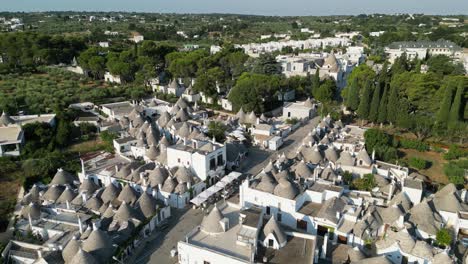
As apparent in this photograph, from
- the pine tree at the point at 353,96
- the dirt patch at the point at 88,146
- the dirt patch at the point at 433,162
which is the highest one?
the pine tree at the point at 353,96

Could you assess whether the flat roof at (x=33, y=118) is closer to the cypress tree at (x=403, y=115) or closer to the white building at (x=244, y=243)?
the white building at (x=244, y=243)

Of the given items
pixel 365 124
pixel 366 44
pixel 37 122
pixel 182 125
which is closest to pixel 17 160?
pixel 37 122

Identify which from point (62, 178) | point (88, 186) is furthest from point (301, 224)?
point (62, 178)

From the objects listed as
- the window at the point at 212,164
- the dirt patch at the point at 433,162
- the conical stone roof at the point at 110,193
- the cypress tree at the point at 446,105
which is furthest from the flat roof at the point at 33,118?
the cypress tree at the point at 446,105

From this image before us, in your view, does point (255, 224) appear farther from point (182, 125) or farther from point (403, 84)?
point (403, 84)

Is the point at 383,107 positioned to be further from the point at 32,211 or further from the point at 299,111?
the point at 32,211

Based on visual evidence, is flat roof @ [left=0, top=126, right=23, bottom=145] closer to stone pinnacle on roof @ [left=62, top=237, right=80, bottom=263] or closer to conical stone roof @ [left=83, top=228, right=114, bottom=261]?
stone pinnacle on roof @ [left=62, top=237, right=80, bottom=263]

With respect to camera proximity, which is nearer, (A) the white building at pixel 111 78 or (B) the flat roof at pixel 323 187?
(B) the flat roof at pixel 323 187
